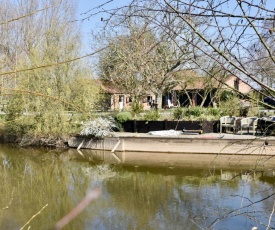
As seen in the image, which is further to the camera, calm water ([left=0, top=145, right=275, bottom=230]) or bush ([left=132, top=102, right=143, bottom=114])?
bush ([left=132, top=102, right=143, bottom=114])

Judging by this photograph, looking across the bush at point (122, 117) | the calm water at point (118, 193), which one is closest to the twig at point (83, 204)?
the calm water at point (118, 193)

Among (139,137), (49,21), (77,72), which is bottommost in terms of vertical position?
(139,137)

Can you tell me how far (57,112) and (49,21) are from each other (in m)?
7.16

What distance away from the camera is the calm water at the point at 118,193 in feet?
22.8

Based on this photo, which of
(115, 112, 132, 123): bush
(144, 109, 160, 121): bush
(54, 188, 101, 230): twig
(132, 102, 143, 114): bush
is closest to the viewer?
(54, 188, 101, 230): twig

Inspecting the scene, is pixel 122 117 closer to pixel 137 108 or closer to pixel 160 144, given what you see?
pixel 137 108

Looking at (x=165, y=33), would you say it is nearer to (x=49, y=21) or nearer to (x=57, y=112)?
(x=57, y=112)

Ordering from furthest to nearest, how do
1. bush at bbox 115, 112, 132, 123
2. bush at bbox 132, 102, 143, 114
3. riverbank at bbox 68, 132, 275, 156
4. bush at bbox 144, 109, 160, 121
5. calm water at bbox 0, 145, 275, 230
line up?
bush at bbox 132, 102, 143, 114 < bush at bbox 115, 112, 132, 123 < bush at bbox 144, 109, 160, 121 < riverbank at bbox 68, 132, 275, 156 < calm water at bbox 0, 145, 275, 230

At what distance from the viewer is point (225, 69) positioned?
1260 millimetres

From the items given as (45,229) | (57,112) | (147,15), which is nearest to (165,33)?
(147,15)

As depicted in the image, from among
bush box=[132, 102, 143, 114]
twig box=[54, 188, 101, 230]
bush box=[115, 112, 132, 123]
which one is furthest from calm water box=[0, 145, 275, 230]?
bush box=[132, 102, 143, 114]

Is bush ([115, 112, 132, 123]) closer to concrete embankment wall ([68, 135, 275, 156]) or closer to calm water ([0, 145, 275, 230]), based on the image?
concrete embankment wall ([68, 135, 275, 156])

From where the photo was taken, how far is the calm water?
6.95 metres

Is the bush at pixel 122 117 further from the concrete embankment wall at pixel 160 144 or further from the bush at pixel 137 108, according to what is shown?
the concrete embankment wall at pixel 160 144
